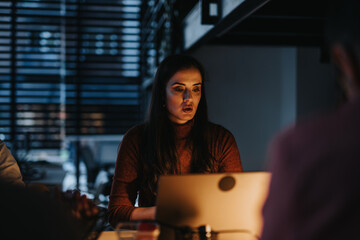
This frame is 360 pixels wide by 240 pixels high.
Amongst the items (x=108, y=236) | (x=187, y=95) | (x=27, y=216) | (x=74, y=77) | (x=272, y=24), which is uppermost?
(x=272, y=24)

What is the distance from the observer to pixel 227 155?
184cm

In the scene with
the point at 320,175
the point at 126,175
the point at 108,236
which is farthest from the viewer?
the point at 126,175

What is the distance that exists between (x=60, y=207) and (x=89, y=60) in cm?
475

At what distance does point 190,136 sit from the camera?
6.23 feet

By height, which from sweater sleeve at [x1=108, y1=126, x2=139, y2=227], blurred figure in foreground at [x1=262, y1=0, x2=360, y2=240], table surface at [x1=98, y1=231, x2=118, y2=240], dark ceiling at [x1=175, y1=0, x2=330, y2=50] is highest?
dark ceiling at [x1=175, y1=0, x2=330, y2=50]

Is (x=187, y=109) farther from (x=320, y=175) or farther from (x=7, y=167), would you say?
(x=320, y=175)

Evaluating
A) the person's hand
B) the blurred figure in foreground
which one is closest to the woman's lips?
the person's hand

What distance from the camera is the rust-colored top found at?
166 centimetres

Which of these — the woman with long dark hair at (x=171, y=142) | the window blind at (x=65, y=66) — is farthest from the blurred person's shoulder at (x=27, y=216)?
the window blind at (x=65, y=66)

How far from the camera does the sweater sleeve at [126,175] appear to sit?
1.68 meters

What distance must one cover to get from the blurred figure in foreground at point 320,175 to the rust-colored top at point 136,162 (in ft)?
3.38

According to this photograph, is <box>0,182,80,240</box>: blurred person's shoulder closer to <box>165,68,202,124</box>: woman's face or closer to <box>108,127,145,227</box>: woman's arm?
<box>108,127,145,227</box>: woman's arm

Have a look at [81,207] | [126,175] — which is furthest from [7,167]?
[81,207]

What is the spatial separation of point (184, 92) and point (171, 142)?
0.89ft
